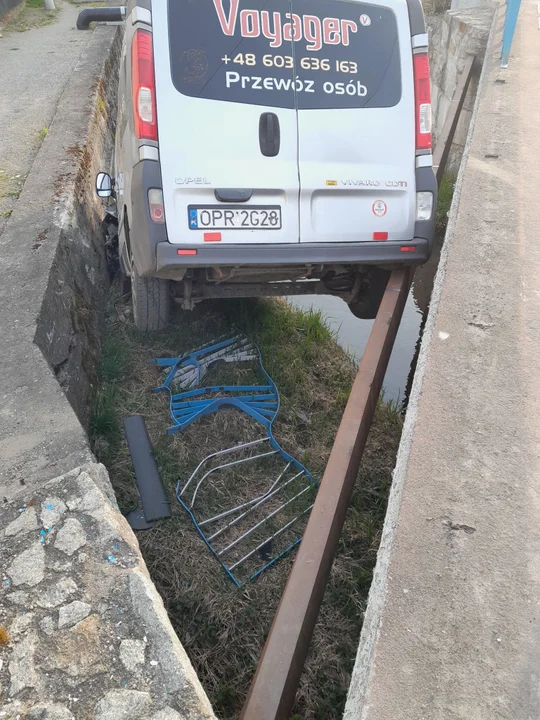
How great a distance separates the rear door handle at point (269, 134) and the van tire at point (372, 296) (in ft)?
4.38

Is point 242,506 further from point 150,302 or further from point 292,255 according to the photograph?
point 150,302

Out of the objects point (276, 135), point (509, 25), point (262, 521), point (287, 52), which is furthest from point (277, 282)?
point (509, 25)

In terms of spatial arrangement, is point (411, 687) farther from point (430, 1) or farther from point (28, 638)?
point (430, 1)

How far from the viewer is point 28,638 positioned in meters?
1.96

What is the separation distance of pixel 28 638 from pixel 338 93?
340cm

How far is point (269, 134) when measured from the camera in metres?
3.70

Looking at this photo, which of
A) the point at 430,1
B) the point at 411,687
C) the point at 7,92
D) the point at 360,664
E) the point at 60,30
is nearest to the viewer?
the point at 411,687

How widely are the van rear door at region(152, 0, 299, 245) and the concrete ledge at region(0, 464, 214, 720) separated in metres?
1.92

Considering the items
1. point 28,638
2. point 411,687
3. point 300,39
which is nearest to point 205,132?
Answer: point 300,39

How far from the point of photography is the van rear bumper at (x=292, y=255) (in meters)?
3.69

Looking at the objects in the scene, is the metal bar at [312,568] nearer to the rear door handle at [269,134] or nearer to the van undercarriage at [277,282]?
the van undercarriage at [277,282]

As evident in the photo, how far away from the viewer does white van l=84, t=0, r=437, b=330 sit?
3578mm

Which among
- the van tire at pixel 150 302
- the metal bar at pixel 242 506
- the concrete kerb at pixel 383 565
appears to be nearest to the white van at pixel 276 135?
the van tire at pixel 150 302

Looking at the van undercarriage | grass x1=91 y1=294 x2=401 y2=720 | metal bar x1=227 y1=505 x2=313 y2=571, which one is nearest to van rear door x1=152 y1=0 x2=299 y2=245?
the van undercarriage
